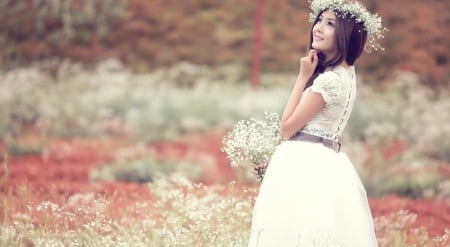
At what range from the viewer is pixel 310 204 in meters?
3.48

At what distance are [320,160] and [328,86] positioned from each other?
339 mm

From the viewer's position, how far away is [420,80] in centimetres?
1261

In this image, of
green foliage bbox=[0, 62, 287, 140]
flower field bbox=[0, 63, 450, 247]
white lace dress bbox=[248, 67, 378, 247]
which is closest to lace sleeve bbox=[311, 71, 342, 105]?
white lace dress bbox=[248, 67, 378, 247]

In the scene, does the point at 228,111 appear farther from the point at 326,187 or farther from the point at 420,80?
the point at 326,187

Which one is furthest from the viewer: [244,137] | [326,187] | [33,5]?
[33,5]

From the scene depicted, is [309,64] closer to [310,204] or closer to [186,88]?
[310,204]

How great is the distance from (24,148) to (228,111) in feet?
10.5

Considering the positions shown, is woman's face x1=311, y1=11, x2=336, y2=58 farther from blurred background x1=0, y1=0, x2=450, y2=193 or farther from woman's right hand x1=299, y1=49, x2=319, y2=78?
blurred background x1=0, y1=0, x2=450, y2=193

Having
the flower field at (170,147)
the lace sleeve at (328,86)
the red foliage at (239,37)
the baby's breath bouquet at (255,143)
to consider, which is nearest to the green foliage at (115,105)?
the flower field at (170,147)

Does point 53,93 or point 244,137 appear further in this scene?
point 53,93

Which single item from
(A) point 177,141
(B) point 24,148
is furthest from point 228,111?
(B) point 24,148

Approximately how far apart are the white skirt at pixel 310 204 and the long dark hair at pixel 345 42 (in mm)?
384

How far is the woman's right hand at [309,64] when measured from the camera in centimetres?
362

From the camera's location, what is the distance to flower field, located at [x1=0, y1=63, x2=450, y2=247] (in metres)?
4.80
